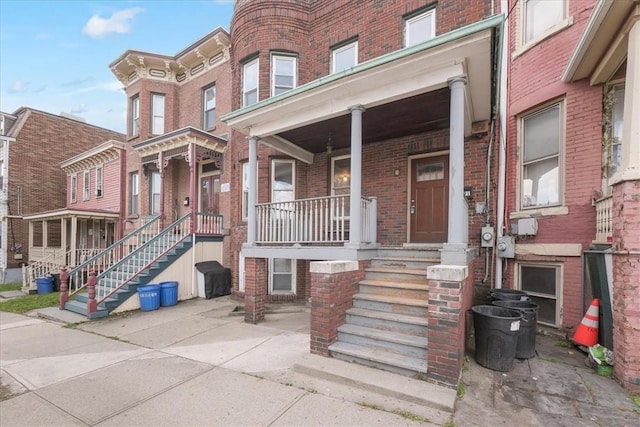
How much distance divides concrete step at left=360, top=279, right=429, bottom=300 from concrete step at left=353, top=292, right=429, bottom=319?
92 millimetres

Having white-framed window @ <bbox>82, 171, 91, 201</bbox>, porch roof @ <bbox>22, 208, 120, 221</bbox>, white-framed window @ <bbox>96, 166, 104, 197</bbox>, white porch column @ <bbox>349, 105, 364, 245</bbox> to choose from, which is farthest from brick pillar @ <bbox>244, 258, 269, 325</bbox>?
white-framed window @ <bbox>82, 171, 91, 201</bbox>

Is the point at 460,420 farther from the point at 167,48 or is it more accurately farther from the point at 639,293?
the point at 167,48

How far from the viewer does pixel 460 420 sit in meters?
2.96

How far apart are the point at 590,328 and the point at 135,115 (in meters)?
15.4

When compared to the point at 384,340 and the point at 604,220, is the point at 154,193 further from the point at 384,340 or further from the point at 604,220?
the point at 604,220

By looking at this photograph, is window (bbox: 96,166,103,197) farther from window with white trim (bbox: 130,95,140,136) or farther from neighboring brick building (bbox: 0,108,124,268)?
neighboring brick building (bbox: 0,108,124,268)

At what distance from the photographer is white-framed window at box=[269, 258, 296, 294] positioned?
8.62 m

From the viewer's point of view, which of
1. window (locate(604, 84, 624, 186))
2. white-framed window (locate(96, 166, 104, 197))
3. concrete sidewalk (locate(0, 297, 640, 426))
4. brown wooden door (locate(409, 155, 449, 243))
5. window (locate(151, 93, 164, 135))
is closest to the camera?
concrete sidewalk (locate(0, 297, 640, 426))

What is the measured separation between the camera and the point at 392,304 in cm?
448

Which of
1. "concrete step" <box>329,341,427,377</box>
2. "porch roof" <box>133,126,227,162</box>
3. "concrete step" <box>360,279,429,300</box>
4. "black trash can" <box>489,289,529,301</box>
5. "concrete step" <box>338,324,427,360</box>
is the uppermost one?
"porch roof" <box>133,126,227,162</box>

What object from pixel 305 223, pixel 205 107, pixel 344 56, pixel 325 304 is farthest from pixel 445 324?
pixel 205 107

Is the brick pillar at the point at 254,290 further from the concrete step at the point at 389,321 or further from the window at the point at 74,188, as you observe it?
the window at the point at 74,188

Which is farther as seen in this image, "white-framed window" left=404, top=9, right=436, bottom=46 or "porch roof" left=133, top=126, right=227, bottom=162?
"porch roof" left=133, top=126, right=227, bottom=162

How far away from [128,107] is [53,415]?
506 inches
